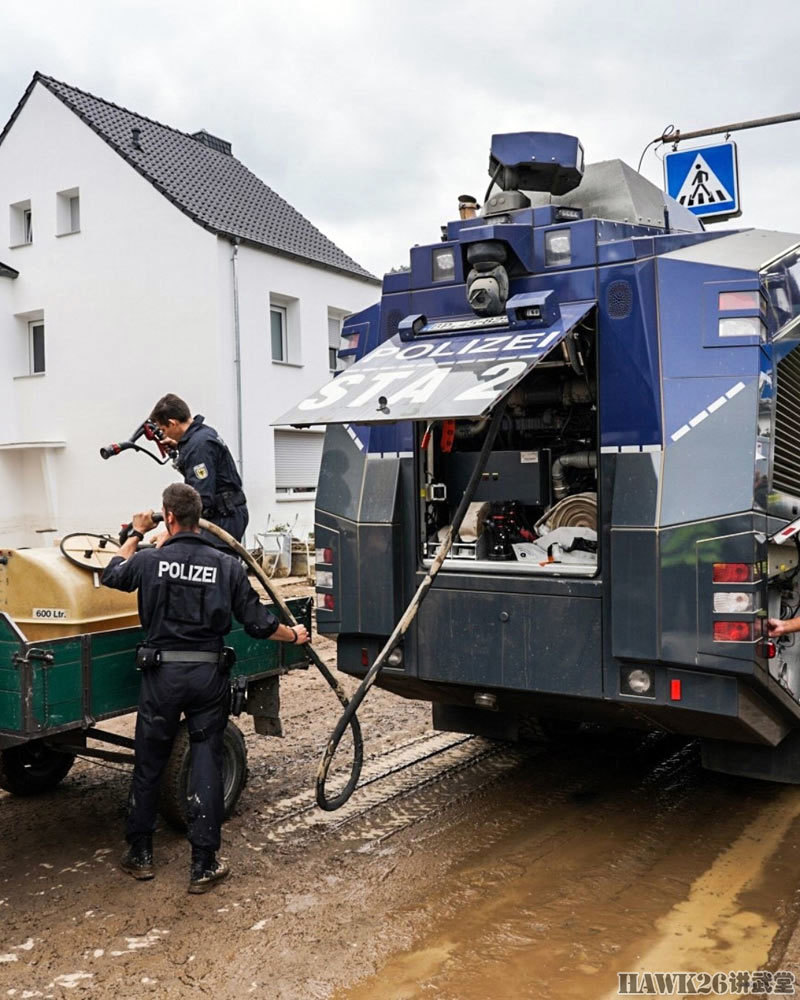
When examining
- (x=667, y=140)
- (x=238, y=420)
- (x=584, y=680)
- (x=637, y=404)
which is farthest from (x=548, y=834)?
(x=238, y=420)

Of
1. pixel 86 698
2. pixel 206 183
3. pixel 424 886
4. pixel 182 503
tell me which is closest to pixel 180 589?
pixel 182 503

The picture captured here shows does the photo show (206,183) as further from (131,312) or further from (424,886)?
(424,886)

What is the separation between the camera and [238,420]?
1595 cm

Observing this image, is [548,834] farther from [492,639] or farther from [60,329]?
[60,329]

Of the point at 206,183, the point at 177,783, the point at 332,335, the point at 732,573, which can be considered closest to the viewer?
Answer: the point at 732,573

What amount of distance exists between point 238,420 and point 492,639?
11780 mm

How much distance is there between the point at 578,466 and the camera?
16.8ft

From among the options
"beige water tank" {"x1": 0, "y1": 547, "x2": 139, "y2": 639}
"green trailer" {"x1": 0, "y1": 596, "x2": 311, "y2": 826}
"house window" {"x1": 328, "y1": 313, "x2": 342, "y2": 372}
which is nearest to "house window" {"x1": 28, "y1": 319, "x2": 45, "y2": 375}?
"house window" {"x1": 328, "y1": 313, "x2": 342, "y2": 372}

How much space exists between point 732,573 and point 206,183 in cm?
1635

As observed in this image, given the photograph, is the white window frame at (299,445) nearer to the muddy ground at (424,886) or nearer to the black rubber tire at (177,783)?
the muddy ground at (424,886)

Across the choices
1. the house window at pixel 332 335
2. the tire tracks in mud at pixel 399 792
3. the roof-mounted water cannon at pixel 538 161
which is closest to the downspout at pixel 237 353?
the house window at pixel 332 335

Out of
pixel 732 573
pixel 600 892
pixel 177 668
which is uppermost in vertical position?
pixel 732 573

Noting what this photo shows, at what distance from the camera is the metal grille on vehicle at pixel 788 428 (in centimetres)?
448

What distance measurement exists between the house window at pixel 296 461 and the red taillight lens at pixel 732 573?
13379mm
